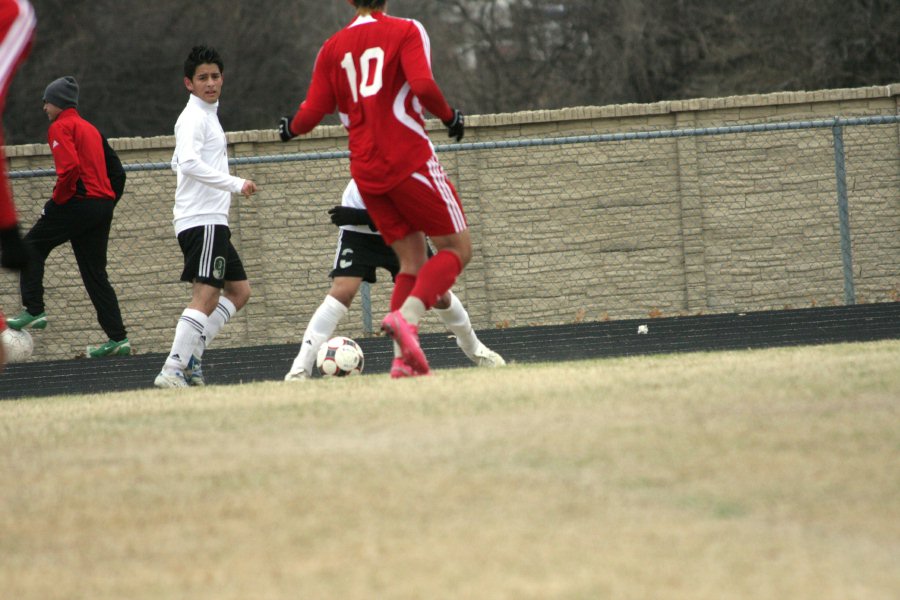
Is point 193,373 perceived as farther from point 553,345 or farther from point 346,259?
point 553,345

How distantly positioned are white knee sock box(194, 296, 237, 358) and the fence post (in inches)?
291

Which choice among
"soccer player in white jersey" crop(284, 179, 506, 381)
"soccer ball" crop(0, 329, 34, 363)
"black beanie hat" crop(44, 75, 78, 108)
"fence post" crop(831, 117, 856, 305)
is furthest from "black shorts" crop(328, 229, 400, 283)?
"fence post" crop(831, 117, 856, 305)

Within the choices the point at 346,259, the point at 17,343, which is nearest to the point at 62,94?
the point at 17,343

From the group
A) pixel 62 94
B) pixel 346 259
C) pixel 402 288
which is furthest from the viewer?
pixel 62 94

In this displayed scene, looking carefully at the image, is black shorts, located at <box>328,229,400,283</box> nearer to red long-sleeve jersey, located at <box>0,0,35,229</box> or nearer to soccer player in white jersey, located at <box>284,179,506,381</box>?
soccer player in white jersey, located at <box>284,179,506,381</box>

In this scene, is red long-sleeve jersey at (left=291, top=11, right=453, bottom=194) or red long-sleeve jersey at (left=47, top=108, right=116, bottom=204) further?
red long-sleeve jersey at (left=47, top=108, right=116, bottom=204)

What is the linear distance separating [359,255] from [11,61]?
3.42m

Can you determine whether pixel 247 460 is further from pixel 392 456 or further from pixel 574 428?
pixel 574 428

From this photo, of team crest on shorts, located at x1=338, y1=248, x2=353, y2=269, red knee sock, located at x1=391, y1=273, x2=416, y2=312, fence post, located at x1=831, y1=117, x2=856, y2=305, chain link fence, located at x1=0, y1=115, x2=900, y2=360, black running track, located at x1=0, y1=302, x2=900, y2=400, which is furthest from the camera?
chain link fence, located at x1=0, y1=115, x2=900, y2=360

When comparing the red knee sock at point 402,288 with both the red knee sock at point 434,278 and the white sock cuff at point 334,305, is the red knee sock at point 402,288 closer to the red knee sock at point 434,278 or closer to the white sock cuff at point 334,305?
the red knee sock at point 434,278

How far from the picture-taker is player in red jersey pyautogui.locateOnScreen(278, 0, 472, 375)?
6141mm

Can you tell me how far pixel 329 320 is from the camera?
720 cm

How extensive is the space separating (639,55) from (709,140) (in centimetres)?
1417

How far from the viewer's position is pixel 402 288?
6551 millimetres
